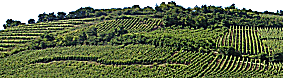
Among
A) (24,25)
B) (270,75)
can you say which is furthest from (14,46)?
(270,75)

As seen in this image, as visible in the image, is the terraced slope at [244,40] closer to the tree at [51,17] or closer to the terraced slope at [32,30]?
the terraced slope at [32,30]

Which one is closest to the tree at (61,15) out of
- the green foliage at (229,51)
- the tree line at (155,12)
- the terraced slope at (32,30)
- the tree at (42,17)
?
the tree line at (155,12)

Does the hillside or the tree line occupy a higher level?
the tree line

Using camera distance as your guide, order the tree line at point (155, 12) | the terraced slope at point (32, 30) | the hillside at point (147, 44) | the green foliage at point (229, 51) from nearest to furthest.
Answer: the hillside at point (147, 44) < the green foliage at point (229, 51) < the terraced slope at point (32, 30) < the tree line at point (155, 12)

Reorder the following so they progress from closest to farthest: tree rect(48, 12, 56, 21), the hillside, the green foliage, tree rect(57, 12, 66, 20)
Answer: the hillside
the green foliage
tree rect(48, 12, 56, 21)
tree rect(57, 12, 66, 20)

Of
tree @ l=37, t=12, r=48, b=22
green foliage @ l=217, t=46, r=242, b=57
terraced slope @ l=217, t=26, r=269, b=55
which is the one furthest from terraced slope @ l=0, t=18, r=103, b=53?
green foliage @ l=217, t=46, r=242, b=57

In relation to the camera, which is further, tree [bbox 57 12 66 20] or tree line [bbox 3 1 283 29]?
tree [bbox 57 12 66 20]

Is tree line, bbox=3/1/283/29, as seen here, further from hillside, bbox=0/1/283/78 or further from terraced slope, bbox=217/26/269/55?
terraced slope, bbox=217/26/269/55

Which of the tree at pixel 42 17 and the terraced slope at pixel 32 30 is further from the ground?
the tree at pixel 42 17
